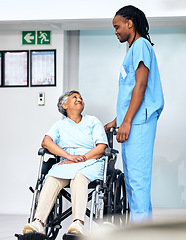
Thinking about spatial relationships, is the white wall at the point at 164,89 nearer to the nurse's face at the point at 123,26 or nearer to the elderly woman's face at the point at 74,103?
the elderly woman's face at the point at 74,103

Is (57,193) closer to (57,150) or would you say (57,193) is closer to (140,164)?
(57,150)

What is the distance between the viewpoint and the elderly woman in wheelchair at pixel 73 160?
2195 millimetres

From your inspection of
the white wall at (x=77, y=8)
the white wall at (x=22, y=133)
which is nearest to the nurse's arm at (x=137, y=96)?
the white wall at (x=77, y=8)

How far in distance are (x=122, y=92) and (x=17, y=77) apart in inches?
87.3

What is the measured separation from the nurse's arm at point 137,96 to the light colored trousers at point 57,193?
0.43 m

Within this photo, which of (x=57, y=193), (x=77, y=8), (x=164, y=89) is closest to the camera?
(x=57, y=193)

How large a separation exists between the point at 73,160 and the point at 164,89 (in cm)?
195

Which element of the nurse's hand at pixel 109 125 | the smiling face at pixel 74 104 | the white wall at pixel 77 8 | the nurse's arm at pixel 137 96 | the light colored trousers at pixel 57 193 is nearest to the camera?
the nurse's arm at pixel 137 96

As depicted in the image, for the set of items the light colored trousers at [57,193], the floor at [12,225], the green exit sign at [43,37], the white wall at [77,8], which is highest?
the white wall at [77,8]

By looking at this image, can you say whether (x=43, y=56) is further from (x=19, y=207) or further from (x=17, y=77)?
(x=19, y=207)

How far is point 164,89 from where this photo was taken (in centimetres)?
420

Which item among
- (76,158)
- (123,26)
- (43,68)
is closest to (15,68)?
(43,68)

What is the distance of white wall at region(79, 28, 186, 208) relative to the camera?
4.13m

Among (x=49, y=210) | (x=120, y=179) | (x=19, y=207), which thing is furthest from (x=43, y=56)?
(x=49, y=210)
